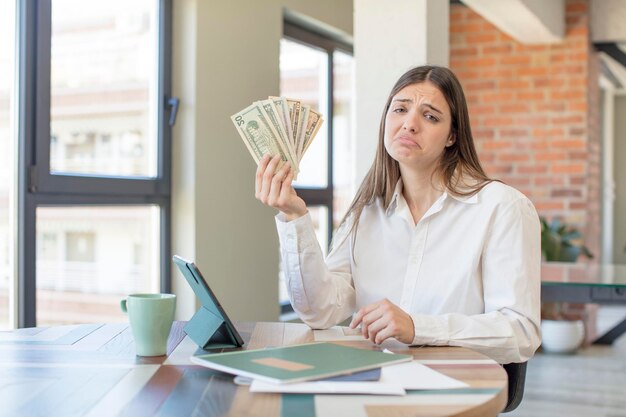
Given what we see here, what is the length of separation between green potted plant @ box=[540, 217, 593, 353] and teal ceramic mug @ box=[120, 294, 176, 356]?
14.6 ft

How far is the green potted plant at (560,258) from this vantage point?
217 inches

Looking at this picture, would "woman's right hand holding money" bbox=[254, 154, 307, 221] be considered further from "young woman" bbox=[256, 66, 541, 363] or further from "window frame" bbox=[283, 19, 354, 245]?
"window frame" bbox=[283, 19, 354, 245]

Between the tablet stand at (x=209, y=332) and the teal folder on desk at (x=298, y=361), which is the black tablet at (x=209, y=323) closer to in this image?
the tablet stand at (x=209, y=332)

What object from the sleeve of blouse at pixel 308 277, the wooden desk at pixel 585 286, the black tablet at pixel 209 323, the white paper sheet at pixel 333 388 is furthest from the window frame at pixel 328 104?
the white paper sheet at pixel 333 388

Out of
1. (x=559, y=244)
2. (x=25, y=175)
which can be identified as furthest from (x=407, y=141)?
(x=559, y=244)

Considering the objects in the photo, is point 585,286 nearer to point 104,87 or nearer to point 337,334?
point 337,334

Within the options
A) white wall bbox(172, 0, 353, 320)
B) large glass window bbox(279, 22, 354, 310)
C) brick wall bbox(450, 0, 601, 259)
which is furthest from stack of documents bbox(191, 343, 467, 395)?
brick wall bbox(450, 0, 601, 259)

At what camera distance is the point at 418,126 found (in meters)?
1.93

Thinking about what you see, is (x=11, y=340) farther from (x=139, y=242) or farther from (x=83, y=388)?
(x=139, y=242)

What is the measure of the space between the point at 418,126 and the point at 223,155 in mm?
2380

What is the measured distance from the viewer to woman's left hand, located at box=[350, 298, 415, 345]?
5.01 ft

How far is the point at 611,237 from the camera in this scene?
11047 millimetres

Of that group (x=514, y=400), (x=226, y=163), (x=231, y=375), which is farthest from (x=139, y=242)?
(x=231, y=375)

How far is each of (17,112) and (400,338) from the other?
7.32 feet
